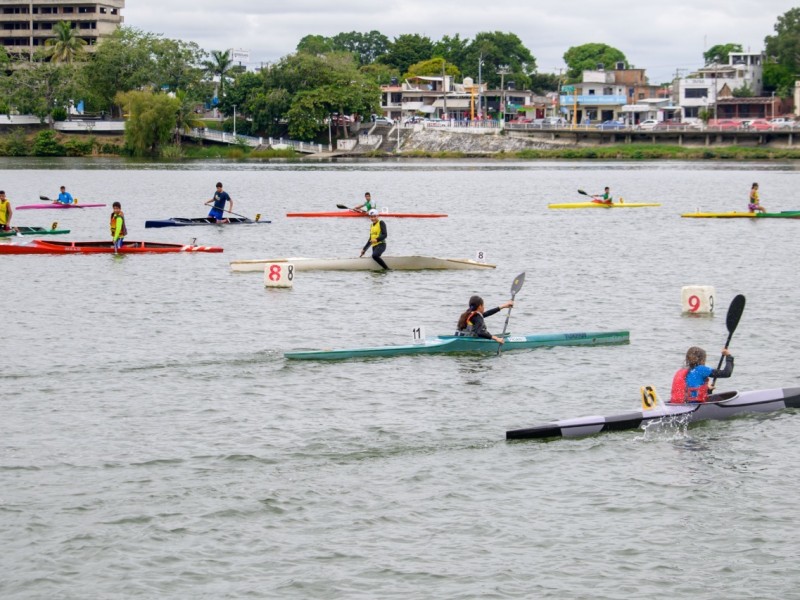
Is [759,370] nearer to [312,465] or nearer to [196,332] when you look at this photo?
[312,465]

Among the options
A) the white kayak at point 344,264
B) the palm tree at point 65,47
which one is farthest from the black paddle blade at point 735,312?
the palm tree at point 65,47

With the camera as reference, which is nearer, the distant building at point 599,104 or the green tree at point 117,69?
the green tree at point 117,69

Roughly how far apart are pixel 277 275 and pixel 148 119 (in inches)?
3937

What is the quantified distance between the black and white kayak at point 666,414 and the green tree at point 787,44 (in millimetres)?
161199

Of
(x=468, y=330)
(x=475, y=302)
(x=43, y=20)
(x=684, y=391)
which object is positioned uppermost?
(x=43, y=20)

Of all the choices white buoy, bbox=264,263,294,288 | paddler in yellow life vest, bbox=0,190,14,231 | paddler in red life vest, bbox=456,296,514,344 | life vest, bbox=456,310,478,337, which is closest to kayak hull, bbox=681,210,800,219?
white buoy, bbox=264,263,294,288

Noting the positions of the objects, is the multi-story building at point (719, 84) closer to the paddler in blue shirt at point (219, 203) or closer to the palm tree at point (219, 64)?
the palm tree at point (219, 64)

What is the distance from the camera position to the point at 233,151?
148 m

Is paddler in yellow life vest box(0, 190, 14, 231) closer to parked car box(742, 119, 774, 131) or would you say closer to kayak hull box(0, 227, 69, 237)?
kayak hull box(0, 227, 69, 237)

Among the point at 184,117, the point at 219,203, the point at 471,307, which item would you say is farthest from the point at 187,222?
the point at 184,117

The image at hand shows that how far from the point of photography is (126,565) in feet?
49.3

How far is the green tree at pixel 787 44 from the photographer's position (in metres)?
176

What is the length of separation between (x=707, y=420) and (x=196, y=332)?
13654mm

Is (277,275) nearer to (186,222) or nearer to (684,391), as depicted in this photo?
(186,222)
